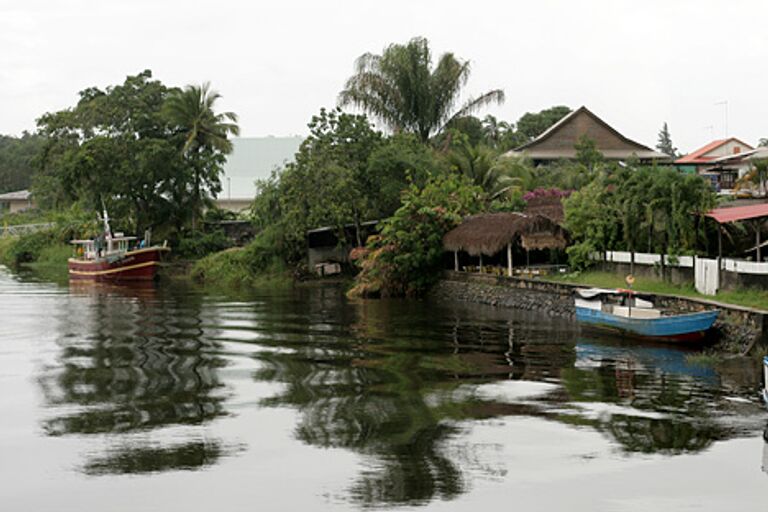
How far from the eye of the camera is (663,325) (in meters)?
25.4

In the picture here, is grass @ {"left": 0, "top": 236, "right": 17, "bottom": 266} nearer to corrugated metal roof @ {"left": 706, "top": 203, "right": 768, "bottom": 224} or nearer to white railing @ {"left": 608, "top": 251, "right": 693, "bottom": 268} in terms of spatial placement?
white railing @ {"left": 608, "top": 251, "right": 693, "bottom": 268}

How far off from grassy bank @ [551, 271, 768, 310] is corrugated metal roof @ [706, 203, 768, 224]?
1878 mm

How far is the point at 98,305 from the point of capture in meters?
39.2

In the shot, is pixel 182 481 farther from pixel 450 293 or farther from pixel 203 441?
pixel 450 293

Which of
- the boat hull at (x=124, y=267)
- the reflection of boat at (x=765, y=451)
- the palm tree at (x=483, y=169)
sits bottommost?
the reflection of boat at (x=765, y=451)

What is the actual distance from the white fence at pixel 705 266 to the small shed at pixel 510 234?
4.31m

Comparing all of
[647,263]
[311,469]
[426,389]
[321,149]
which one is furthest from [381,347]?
[321,149]

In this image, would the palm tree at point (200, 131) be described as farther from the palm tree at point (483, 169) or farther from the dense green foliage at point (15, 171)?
the dense green foliage at point (15, 171)

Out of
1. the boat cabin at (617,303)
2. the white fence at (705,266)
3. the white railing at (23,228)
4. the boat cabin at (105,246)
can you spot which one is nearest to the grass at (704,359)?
the boat cabin at (617,303)

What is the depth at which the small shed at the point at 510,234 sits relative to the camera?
117ft

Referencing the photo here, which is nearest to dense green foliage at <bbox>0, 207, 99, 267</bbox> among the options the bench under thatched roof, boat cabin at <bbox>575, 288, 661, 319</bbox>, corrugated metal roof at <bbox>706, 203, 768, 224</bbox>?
the bench under thatched roof

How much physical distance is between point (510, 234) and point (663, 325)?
414 inches

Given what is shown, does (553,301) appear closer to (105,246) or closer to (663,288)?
(663,288)

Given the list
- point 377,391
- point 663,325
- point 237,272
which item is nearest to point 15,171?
point 237,272
